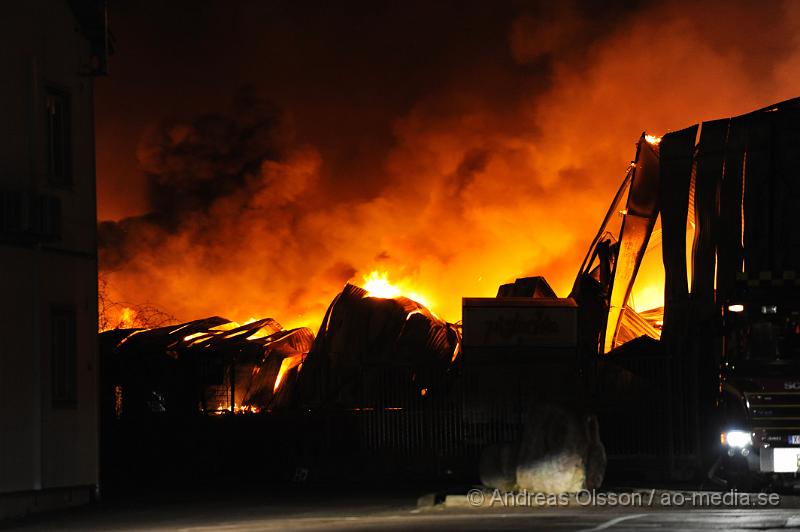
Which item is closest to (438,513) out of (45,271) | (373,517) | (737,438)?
(373,517)

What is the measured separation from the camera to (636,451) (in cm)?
2508

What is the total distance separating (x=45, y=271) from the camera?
20.5 metres

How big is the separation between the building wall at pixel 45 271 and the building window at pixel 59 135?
5 centimetres

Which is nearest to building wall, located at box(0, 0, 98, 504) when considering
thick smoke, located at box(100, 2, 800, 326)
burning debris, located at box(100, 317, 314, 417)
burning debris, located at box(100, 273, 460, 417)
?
burning debris, located at box(100, 317, 314, 417)

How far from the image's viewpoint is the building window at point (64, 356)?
2094 centimetres

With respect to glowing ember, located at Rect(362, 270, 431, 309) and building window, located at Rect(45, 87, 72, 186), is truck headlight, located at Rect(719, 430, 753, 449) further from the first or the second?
glowing ember, located at Rect(362, 270, 431, 309)

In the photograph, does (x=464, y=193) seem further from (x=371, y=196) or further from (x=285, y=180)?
(x=285, y=180)

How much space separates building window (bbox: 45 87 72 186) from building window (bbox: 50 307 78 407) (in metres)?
2.16

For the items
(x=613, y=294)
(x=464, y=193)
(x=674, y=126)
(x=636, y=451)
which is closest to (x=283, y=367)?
(x=613, y=294)

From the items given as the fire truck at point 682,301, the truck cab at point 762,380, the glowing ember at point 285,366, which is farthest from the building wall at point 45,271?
the truck cab at point 762,380

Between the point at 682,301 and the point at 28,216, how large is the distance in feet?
46.6

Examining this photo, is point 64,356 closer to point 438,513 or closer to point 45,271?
point 45,271

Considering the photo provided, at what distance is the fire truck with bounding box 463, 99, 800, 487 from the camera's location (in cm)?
2073

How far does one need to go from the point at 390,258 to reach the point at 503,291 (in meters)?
10.4
